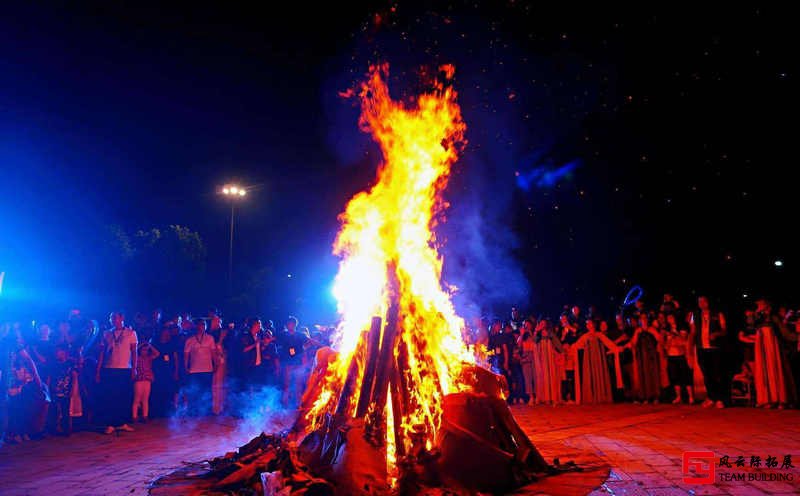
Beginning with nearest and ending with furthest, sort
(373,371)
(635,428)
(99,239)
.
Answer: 1. (373,371)
2. (635,428)
3. (99,239)

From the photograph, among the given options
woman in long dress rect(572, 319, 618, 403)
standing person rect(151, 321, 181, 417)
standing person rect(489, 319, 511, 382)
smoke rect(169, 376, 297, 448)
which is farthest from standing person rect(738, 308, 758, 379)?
standing person rect(151, 321, 181, 417)

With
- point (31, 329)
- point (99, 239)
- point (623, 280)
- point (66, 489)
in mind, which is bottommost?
point (66, 489)

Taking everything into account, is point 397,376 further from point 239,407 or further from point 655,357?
point 655,357

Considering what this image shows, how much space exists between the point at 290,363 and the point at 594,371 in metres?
7.50

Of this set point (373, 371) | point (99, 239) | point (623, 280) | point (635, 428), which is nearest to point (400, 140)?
point (373, 371)

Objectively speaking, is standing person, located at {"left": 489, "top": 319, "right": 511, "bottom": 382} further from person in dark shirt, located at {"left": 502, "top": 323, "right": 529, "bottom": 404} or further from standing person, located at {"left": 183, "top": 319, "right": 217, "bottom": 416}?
standing person, located at {"left": 183, "top": 319, "right": 217, "bottom": 416}

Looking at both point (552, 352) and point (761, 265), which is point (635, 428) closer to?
point (552, 352)

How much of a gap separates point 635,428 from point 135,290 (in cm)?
3117

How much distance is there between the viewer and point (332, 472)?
17.2 ft

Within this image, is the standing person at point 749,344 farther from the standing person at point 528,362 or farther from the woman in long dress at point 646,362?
the standing person at point 528,362

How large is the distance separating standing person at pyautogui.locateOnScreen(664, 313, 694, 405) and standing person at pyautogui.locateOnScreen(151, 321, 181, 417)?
37.0 feet

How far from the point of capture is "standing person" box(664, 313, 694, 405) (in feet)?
36.8

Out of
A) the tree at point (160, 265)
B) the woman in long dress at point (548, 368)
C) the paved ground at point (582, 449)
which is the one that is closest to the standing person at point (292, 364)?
the paved ground at point (582, 449)

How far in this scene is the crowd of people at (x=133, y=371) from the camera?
946cm
